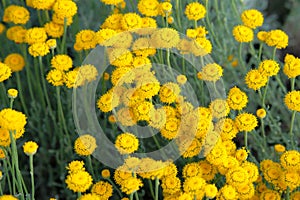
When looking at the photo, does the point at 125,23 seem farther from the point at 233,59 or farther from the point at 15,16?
the point at 233,59

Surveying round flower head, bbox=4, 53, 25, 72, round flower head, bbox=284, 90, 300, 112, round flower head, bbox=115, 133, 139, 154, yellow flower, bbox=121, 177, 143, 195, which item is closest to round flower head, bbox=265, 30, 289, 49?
round flower head, bbox=284, 90, 300, 112

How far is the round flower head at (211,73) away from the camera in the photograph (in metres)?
2.03

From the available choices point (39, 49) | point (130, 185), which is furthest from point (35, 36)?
point (130, 185)

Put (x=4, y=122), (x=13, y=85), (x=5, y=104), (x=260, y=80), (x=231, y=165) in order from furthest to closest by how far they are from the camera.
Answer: (x=13, y=85), (x=5, y=104), (x=260, y=80), (x=231, y=165), (x=4, y=122)

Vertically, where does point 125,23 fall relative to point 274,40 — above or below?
above

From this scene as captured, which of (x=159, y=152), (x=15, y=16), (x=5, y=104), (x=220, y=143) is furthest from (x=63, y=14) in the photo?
(x=220, y=143)

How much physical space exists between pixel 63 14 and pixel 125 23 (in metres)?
0.25

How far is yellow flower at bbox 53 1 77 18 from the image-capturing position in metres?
2.16

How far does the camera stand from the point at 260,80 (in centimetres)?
202

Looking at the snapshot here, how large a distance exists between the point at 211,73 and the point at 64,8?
0.63 m

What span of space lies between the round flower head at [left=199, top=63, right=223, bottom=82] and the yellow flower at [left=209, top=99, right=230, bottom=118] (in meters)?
0.10

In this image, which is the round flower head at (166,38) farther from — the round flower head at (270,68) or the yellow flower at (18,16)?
the yellow flower at (18,16)

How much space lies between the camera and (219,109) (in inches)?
77.9

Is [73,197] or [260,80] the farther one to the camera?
[73,197]
